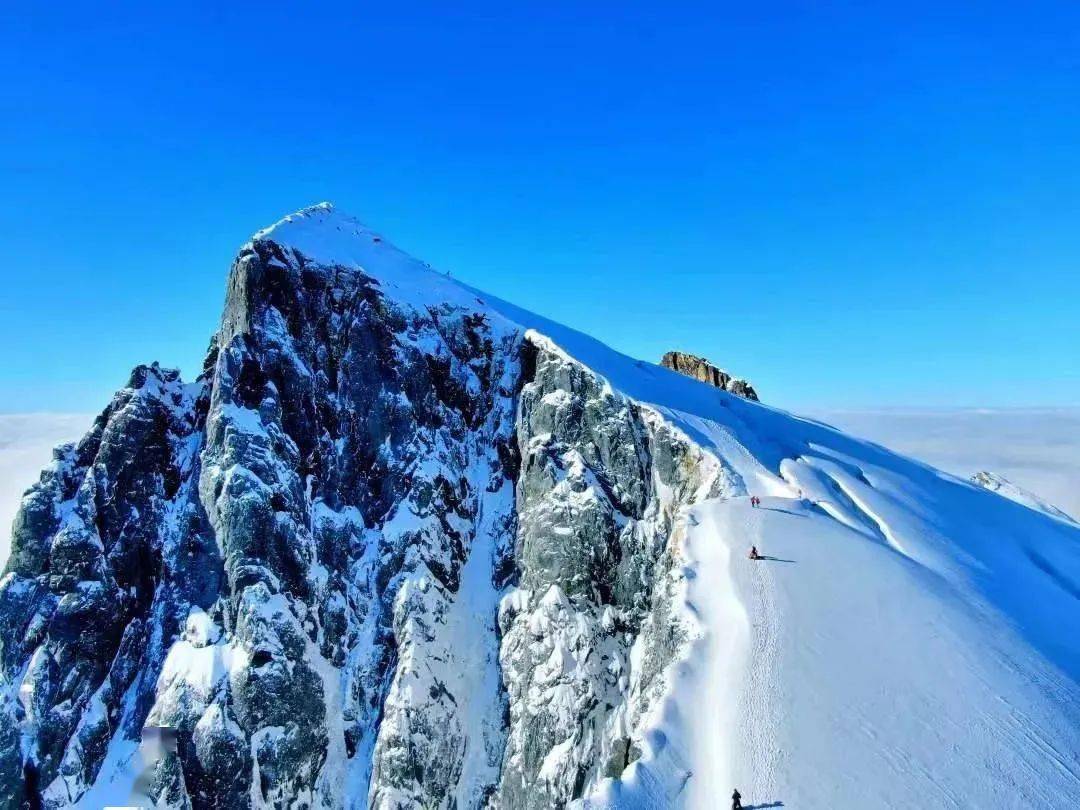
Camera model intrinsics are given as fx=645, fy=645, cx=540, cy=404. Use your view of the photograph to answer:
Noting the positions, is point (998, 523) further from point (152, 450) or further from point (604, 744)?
point (152, 450)

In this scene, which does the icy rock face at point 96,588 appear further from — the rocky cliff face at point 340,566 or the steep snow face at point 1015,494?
the steep snow face at point 1015,494

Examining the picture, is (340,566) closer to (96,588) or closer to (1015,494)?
(96,588)

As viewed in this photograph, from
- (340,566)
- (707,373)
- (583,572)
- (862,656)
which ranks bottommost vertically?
(862,656)

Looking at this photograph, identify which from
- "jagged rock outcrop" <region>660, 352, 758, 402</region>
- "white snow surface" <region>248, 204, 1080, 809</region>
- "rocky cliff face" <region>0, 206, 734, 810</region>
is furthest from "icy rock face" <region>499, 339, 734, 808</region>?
"jagged rock outcrop" <region>660, 352, 758, 402</region>

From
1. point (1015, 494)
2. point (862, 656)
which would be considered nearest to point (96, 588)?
point (862, 656)

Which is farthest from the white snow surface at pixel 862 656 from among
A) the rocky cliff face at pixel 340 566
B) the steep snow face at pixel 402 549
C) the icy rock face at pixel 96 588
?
the icy rock face at pixel 96 588
